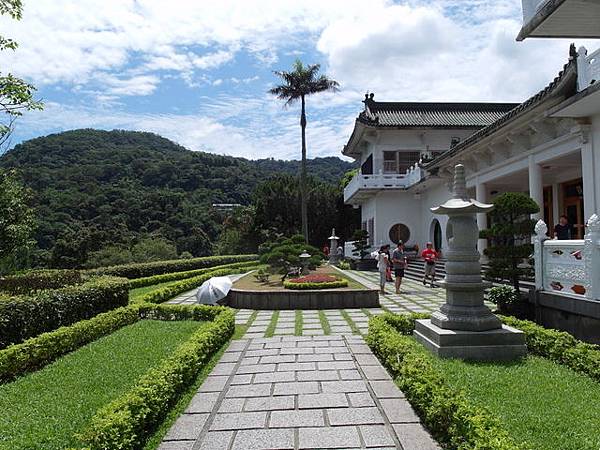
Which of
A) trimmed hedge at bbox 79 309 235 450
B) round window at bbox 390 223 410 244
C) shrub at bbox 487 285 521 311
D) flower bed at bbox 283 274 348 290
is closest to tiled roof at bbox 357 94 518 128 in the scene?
round window at bbox 390 223 410 244

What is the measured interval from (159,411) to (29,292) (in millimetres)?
4984

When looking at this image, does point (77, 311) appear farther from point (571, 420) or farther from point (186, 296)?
point (571, 420)

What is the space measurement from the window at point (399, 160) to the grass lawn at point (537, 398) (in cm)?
2043

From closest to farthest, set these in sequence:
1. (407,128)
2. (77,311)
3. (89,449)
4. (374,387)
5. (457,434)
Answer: (89,449)
(457,434)
(374,387)
(77,311)
(407,128)

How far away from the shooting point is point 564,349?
5.84m

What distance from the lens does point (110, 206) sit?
4772 centimetres

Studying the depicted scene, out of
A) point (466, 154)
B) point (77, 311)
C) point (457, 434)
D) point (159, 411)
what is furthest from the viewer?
point (466, 154)

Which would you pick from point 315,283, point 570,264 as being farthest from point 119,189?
point 570,264

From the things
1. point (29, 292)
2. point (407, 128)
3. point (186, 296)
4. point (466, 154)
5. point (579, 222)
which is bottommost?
point (186, 296)

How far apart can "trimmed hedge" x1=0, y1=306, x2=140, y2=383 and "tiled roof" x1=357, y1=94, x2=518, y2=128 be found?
20072mm


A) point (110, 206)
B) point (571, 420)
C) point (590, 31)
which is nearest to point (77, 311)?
point (571, 420)

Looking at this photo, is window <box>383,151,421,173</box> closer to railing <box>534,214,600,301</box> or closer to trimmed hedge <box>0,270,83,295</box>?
railing <box>534,214,600,301</box>

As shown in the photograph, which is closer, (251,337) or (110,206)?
(251,337)

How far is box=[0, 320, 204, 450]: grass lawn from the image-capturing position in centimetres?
393
